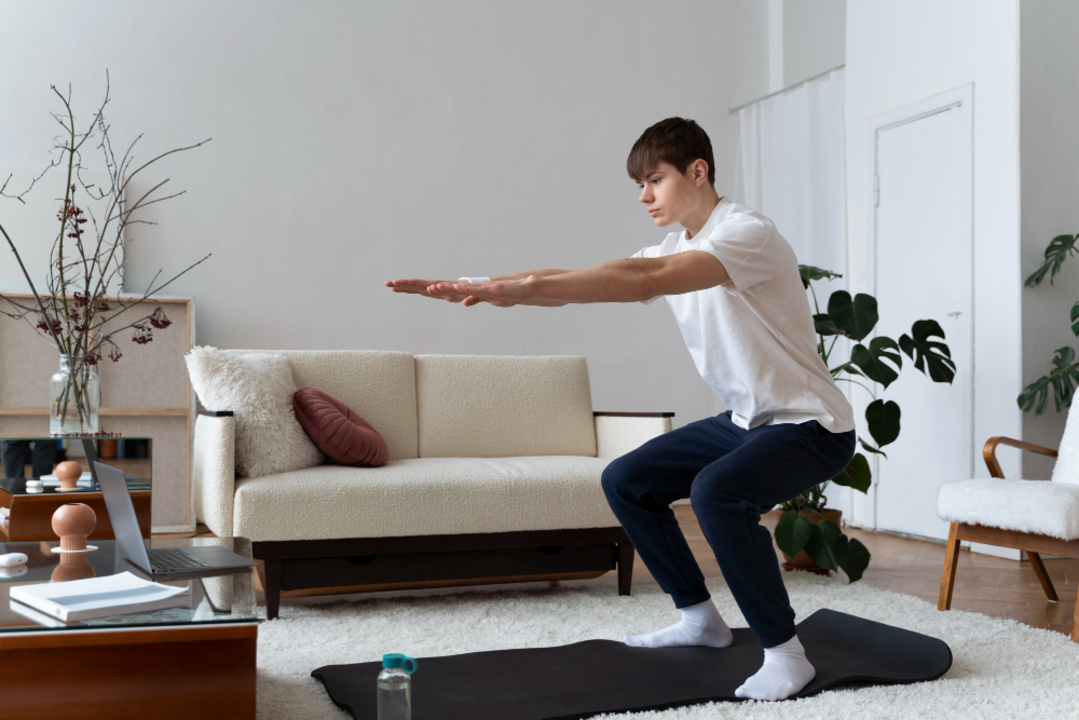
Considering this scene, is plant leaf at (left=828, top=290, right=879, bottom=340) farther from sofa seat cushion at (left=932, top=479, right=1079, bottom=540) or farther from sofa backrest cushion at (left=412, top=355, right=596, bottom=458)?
sofa backrest cushion at (left=412, top=355, right=596, bottom=458)

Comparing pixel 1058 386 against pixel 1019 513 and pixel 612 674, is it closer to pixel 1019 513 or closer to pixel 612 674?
pixel 1019 513

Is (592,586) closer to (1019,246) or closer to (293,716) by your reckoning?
(293,716)

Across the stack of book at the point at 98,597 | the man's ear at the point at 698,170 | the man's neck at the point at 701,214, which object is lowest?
the stack of book at the point at 98,597

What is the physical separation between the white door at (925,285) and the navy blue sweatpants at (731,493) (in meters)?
2.36

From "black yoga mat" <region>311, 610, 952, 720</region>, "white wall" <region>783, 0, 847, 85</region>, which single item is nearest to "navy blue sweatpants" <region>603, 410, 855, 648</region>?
"black yoga mat" <region>311, 610, 952, 720</region>

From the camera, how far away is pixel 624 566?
125 inches

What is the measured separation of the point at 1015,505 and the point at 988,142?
2039 millimetres

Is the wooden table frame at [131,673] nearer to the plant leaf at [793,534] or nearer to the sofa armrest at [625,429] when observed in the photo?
the sofa armrest at [625,429]

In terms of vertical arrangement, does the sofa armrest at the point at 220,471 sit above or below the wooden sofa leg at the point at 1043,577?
above

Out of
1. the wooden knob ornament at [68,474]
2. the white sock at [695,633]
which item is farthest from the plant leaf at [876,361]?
the wooden knob ornament at [68,474]

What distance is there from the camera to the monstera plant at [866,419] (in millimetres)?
3289

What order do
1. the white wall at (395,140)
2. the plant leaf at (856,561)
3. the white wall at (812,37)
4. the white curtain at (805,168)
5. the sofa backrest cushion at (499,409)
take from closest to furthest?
the plant leaf at (856,561), the sofa backrest cushion at (499,409), the white wall at (395,140), the white curtain at (805,168), the white wall at (812,37)

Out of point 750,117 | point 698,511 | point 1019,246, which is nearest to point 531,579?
point 698,511

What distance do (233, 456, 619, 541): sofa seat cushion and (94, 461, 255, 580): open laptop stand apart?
0.69m
